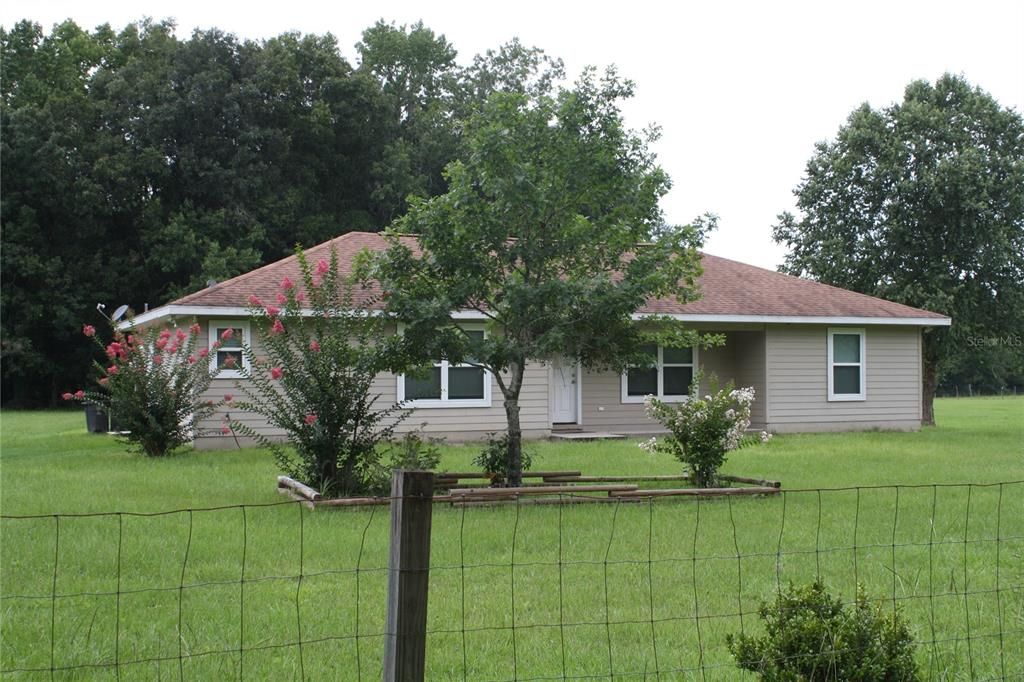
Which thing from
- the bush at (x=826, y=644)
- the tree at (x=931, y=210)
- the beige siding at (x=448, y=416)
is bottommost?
the bush at (x=826, y=644)

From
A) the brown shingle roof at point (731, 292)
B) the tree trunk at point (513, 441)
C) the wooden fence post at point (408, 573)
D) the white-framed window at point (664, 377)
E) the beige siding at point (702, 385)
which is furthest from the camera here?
the white-framed window at point (664, 377)

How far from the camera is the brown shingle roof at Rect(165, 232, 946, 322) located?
65.8 feet

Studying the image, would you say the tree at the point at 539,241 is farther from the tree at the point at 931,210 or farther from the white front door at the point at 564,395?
the tree at the point at 931,210

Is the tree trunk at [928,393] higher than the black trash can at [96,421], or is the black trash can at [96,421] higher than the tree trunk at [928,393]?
the tree trunk at [928,393]

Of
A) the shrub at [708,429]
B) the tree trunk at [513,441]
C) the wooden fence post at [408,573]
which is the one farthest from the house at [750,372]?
the wooden fence post at [408,573]

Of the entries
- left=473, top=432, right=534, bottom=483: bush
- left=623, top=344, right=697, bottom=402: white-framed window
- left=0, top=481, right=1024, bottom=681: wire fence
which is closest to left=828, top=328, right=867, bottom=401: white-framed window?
left=623, top=344, right=697, bottom=402: white-framed window

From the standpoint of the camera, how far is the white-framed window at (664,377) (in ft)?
74.3

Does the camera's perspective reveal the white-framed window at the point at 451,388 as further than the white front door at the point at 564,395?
No

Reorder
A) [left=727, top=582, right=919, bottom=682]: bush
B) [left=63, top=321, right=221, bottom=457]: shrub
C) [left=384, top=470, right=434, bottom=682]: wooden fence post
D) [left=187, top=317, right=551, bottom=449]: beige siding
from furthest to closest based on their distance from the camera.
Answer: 1. [left=187, top=317, right=551, bottom=449]: beige siding
2. [left=63, top=321, right=221, bottom=457]: shrub
3. [left=727, top=582, right=919, bottom=682]: bush
4. [left=384, top=470, right=434, bottom=682]: wooden fence post

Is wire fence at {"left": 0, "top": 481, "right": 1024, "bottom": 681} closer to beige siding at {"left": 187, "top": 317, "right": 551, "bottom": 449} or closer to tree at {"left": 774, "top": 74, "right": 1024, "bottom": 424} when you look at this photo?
beige siding at {"left": 187, "top": 317, "right": 551, "bottom": 449}

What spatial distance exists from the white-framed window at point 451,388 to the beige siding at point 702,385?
268 cm

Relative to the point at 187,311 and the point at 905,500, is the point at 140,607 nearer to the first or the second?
the point at 905,500

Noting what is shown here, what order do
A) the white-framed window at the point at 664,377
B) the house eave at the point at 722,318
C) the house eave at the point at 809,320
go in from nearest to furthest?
the house eave at the point at 722,318, the house eave at the point at 809,320, the white-framed window at the point at 664,377

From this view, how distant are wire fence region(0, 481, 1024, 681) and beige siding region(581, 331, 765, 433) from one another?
1122cm
